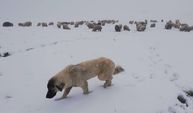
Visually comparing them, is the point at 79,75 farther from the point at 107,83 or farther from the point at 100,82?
the point at 100,82

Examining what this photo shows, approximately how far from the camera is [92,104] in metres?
7.06

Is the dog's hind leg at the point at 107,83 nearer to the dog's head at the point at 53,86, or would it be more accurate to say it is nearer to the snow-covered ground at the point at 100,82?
the snow-covered ground at the point at 100,82

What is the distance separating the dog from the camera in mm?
6859

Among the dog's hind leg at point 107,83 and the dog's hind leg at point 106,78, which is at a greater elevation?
the dog's hind leg at point 106,78

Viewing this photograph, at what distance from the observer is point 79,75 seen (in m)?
7.33

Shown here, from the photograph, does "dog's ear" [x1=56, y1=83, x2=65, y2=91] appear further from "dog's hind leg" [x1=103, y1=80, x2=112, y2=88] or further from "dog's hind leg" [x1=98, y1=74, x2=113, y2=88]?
"dog's hind leg" [x1=103, y1=80, x2=112, y2=88]

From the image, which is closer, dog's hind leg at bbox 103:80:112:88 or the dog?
the dog

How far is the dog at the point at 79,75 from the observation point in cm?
686

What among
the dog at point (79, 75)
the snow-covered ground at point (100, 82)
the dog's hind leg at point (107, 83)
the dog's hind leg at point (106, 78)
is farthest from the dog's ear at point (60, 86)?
the dog's hind leg at point (107, 83)

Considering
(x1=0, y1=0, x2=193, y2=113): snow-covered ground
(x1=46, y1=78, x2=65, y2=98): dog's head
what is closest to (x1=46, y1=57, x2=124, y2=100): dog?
(x1=46, y1=78, x2=65, y2=98): dog's head

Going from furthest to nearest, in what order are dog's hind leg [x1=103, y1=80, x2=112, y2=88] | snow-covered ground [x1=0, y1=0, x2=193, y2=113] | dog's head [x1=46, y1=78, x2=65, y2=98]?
dog's hind leg [x1=103, y1=80, x2=112, y2=88] < snow-covered ground [x1=0, y1=0, x2=193, y2=113] < dog's head [x1=46, y1=78, x2=65, y2=98]

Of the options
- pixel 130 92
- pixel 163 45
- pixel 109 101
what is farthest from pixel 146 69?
pixel 163 45

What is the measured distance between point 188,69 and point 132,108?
401cm

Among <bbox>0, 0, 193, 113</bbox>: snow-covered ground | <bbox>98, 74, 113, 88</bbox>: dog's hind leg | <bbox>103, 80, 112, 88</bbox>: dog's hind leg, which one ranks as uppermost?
<bbox>98, 74, 113, 88</bbox>: dog's hind leg
